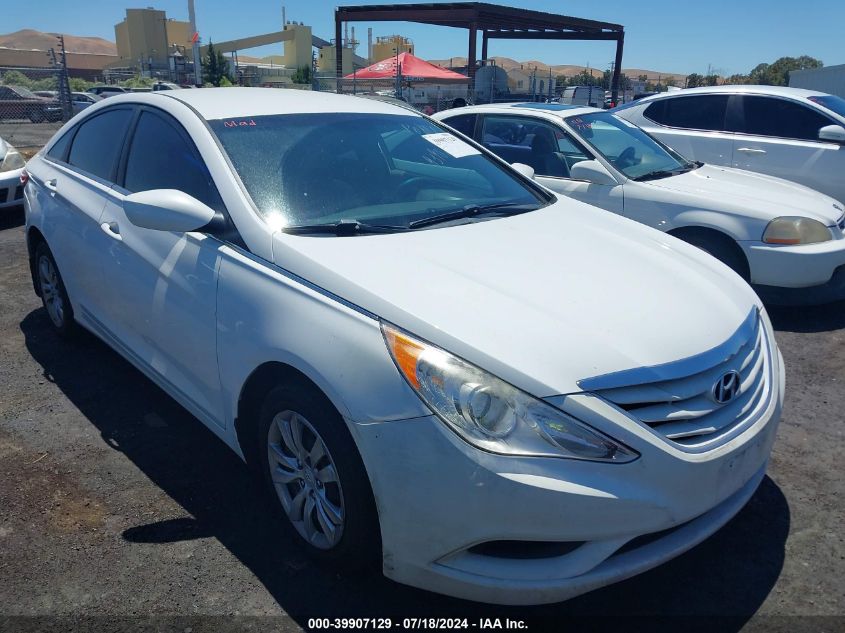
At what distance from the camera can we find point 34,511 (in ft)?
9.51

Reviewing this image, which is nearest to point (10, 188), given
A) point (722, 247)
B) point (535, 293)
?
point (722, 247)

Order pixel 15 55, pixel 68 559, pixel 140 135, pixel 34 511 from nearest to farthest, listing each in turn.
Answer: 1. pixel 68 559
2. pixel 34 511
3. pixel 140 135
4. pixel 15 55

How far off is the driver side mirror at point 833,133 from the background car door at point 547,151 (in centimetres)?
297

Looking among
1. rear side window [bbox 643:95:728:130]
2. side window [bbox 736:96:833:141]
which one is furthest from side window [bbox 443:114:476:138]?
side window [bbox 736:96:833:141]

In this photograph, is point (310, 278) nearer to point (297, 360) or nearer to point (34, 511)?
point (297, 360)

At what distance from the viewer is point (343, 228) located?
2727 mm

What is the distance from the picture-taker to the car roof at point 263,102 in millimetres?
3254

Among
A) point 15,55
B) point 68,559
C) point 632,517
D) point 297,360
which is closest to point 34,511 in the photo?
point 68,559

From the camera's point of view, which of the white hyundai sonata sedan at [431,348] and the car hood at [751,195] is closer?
the white hyundai sonata sedan at [431,348]

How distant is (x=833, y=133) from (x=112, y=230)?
676 cm

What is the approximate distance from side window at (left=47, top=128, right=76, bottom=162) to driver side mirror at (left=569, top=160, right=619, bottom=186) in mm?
3592

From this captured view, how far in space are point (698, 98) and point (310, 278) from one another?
21.6 feet

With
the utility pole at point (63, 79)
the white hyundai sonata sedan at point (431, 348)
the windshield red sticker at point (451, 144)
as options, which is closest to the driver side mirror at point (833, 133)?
the white hyundai sonata sedan at point (431, 348)

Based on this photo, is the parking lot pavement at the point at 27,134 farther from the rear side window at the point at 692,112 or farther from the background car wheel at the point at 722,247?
the background car wheel at the point at 722,247
